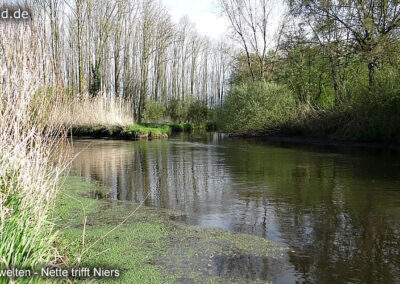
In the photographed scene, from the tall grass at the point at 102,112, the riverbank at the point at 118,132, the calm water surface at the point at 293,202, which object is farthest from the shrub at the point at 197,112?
the calm water surface at the point at 293,202

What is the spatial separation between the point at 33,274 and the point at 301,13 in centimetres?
2244

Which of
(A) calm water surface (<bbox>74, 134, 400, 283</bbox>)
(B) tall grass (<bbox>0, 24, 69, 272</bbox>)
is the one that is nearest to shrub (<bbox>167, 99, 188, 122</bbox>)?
(A) calm water surface (<bbox>74, 134, 400, 283</bbox>)

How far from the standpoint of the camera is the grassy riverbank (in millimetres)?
3787

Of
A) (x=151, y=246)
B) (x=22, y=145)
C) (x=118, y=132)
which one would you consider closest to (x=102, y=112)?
(x=118, y=132)

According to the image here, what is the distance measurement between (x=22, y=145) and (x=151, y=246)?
198 centimetres

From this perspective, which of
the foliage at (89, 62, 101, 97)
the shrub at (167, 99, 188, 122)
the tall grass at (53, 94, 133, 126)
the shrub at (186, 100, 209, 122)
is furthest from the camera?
the shrub at (186, 100, 209, 122)

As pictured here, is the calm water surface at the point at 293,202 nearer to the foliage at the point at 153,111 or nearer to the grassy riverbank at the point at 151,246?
the grassy riverbank at the point at 151,246

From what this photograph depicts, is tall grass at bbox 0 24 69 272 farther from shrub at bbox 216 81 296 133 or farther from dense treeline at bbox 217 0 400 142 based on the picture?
shrub at bbox 216 81 296 133

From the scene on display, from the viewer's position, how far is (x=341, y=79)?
969 inches

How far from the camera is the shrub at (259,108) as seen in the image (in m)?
24.5

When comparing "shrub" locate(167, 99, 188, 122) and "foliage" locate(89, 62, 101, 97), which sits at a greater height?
"foliage" locate(89, 62, 101, 97)

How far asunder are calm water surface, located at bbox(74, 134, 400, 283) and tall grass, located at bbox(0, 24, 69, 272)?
203 centimetres

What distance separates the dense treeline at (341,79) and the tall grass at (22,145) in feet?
53.2

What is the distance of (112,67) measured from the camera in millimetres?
41312
